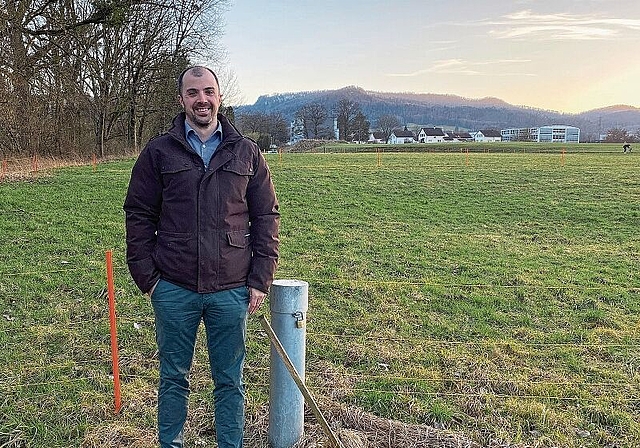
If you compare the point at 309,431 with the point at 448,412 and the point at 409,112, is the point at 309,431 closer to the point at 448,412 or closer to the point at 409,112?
the point at 448,412

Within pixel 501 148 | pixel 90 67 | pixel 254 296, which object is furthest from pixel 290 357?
pixel 501 148

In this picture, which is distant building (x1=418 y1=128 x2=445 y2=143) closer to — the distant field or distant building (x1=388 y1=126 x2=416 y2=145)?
distant building (x1=388 y1=126 x2=416 y2=145)

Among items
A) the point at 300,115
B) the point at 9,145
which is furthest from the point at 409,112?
the point at 9,145

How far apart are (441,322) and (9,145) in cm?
2038

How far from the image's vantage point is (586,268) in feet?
27.8

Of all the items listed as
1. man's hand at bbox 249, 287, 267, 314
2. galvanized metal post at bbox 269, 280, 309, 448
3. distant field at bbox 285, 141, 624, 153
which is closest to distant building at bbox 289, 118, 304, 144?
distant field at bbox 285, 141, 624, 153

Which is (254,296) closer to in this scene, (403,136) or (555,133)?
(403,136)

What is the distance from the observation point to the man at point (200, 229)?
279 centimetres

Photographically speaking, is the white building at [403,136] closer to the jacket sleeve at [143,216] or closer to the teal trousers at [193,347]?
the teal trousers at [193,347]

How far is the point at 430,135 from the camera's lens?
12312 centimetres

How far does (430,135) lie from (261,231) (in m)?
124

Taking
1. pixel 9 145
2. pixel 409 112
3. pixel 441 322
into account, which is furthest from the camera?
pixel 409 112

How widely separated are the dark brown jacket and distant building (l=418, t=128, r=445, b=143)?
A: 12161 cm

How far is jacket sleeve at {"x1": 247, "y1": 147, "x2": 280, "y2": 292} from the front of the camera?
2934 mm
